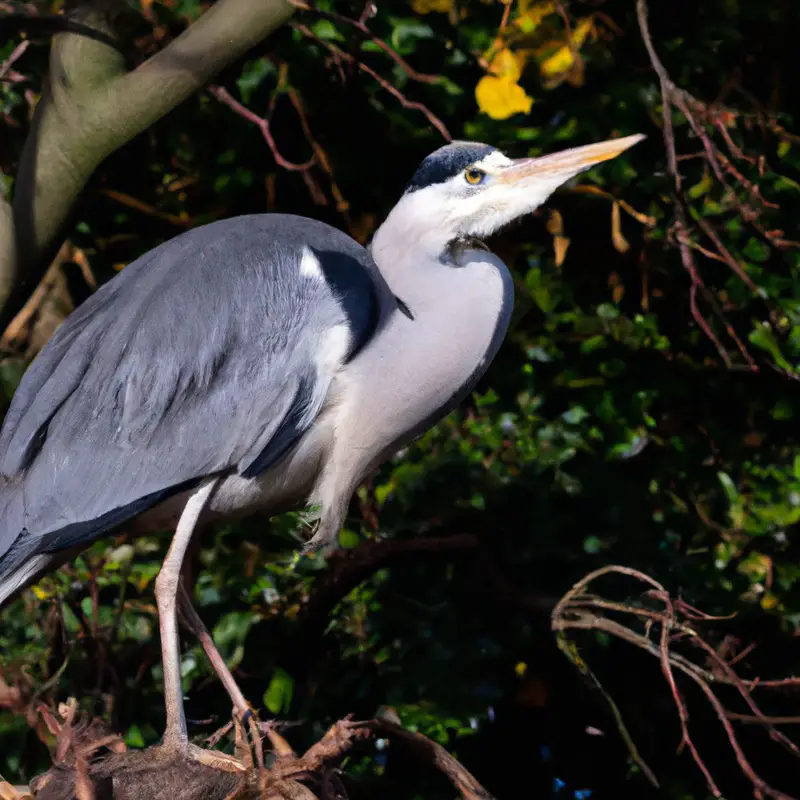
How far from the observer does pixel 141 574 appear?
250 cm

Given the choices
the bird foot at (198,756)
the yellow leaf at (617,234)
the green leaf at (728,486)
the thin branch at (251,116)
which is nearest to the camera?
the bird foot at (198,756)

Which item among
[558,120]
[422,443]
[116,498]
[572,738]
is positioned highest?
[116,498]

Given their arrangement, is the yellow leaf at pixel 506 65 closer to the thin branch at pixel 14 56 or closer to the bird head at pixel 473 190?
the bird head at pixel 473 190

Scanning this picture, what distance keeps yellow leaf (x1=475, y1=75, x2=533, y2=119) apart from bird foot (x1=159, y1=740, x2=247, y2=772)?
1.21m

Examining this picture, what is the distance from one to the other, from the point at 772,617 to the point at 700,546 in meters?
0.28

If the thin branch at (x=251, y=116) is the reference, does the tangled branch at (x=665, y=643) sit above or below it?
below

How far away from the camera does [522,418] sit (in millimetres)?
2654

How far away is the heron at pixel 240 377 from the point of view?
2.01 metres

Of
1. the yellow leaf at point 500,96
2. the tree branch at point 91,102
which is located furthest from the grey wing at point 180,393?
the yellow leaf at point 500,96

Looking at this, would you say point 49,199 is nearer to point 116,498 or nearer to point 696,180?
point 116,498

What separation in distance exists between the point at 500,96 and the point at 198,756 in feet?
4.10

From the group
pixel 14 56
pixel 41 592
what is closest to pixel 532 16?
pixel 14 56

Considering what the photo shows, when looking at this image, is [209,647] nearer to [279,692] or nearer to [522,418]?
[279,692]

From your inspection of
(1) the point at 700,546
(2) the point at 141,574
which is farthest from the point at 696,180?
(2) the point at 141,574
